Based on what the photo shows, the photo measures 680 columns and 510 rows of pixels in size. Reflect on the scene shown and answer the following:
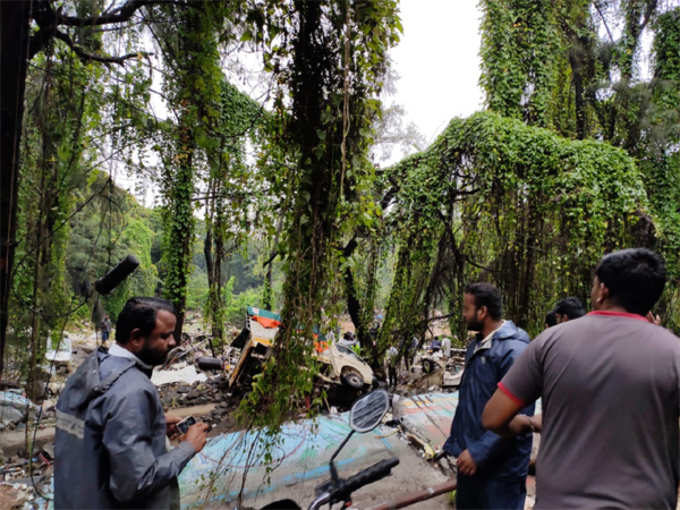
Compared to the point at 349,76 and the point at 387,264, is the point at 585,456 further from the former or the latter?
the point at 387,264

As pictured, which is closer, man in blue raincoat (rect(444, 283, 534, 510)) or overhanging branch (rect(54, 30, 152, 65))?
man in blue raincoat (rect(444, 283, 534, 510))

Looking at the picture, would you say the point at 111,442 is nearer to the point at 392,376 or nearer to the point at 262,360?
the point at 262,360

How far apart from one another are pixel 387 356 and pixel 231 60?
22.7 ft

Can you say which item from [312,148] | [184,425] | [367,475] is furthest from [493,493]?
[312,148]

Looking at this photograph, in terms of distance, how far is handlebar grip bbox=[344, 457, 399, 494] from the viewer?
6.39 ft

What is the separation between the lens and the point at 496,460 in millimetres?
2080

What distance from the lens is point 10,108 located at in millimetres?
2008

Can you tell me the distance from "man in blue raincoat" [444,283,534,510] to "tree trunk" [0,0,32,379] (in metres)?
2.91

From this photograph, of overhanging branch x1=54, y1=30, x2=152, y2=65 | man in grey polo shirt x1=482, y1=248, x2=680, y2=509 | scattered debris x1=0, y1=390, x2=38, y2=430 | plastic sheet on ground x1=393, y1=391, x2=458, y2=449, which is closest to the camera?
man in grey polo shirt x1=482, y1=248, x2=680, y2=509

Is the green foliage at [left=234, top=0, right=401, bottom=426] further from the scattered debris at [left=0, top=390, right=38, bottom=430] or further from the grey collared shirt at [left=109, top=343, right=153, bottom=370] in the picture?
the scattered debris at [left=0, top=390, right=38, bottom=430]

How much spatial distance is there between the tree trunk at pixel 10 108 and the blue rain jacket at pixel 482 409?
294 centimetres

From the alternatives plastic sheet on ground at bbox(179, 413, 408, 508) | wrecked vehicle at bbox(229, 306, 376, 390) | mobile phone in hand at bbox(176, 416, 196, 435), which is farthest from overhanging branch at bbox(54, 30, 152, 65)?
wrecked vehicle at bbox(229, 306, 376, 390)

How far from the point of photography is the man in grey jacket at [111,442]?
1.37 metres

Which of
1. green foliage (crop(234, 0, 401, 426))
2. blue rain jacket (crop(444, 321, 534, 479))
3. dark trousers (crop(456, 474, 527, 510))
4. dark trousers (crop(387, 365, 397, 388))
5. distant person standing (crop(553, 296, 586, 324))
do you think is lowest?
dark trousers (crop(387, 365, 397, 388))
